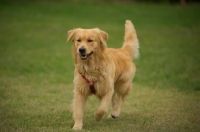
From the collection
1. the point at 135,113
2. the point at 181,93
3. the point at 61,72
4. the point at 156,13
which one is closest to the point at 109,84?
the point at 135,113

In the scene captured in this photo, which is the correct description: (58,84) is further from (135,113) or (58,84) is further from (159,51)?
(159,51)

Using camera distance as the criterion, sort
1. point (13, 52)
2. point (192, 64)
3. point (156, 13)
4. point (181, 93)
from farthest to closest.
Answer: point (156, 13), point (13, 52), point (192, 64), point (181, 93)

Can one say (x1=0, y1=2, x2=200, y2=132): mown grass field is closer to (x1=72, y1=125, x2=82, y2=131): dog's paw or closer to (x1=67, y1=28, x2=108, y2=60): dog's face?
(x1=72, y1=125, x2=82, y2=131): dog's paw

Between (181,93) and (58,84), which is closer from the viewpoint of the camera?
(181,93)

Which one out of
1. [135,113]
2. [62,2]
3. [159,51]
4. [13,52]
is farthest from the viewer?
[62,2]

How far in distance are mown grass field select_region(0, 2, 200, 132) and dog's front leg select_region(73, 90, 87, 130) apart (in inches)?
7.2

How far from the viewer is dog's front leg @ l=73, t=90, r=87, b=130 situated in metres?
6.89

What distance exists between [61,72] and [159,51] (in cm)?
618

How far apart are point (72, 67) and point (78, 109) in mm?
8061

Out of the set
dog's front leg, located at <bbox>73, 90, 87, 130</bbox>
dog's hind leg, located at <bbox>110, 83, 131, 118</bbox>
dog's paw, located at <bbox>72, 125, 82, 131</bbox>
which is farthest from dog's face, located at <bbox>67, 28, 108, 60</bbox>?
dog's hind leg, located at <bbox>110, 83, 131, 118</bbox>

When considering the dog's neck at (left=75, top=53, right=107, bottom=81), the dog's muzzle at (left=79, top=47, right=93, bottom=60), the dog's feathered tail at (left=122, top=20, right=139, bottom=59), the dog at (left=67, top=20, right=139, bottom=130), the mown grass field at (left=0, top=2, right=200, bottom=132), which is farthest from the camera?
the dog's feathered tail at (left=122, top=20, right=139, bottom=59)

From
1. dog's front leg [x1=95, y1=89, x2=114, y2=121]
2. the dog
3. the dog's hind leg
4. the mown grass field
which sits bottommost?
the mown grass field

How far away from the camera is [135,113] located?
27.7 feet

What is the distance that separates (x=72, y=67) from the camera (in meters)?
15.1
